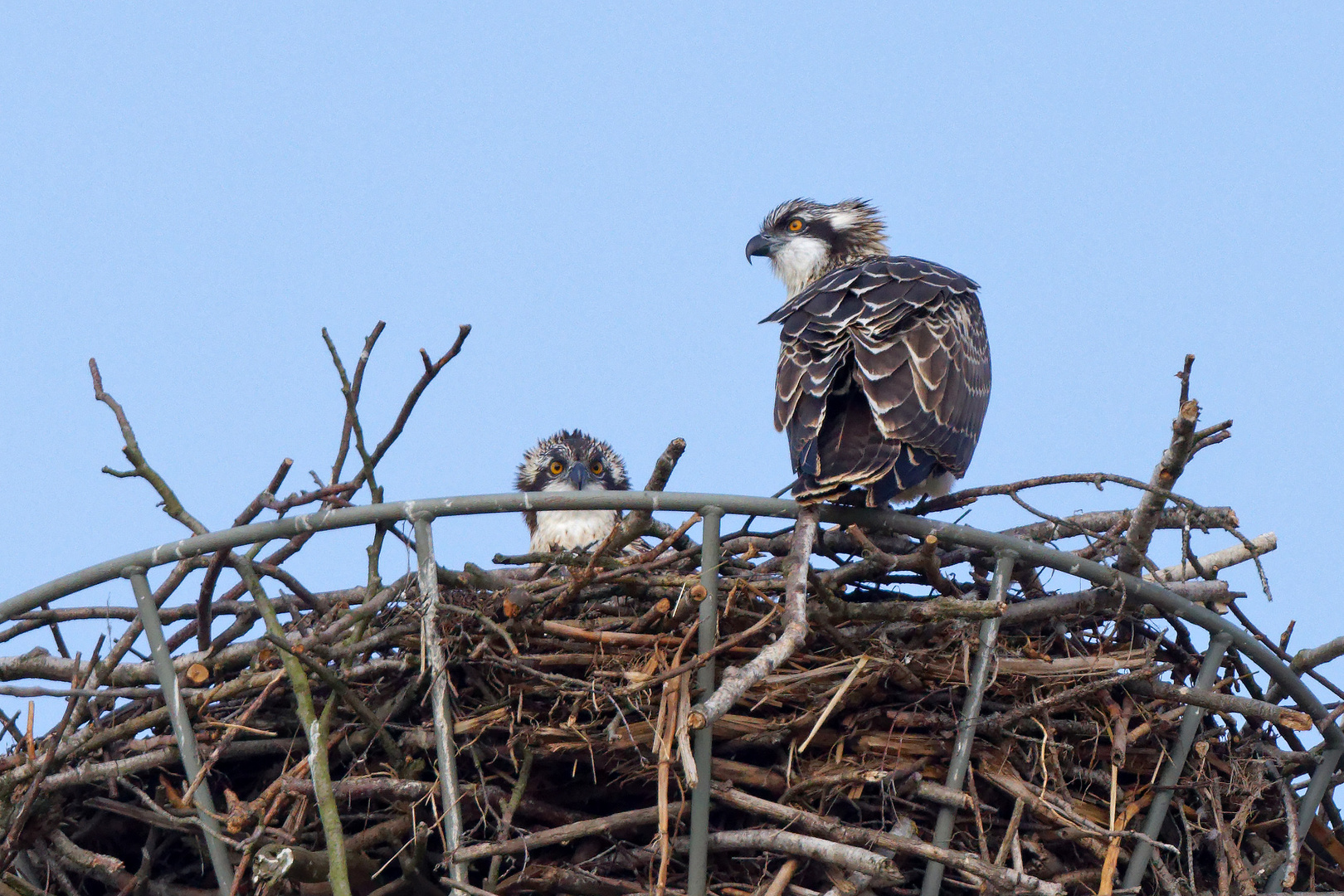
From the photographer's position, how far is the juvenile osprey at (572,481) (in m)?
7.57

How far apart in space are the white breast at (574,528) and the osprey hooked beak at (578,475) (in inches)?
5.7

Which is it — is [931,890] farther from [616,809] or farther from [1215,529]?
[1215,529]

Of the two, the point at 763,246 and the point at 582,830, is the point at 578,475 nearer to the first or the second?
the point at 763,246

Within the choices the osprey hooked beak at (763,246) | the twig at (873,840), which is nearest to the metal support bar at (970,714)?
the twig at (873,840)

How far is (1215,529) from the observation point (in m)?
5.70

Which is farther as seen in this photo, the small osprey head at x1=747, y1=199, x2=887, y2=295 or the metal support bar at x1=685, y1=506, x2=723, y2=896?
the small osprey head at x1=747, y1=199, x2=887, y2=295

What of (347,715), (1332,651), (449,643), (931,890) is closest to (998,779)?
(931,890)

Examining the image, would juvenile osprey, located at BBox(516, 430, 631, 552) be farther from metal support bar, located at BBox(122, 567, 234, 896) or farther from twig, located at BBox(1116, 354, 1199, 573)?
twig, located at BBox(1116, 354, 1199, 573)

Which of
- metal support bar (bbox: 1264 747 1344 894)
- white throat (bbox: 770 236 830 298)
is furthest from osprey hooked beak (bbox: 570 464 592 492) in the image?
metal support bar (bbox: 1264 747 1344 894)

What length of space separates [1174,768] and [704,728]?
1.94 meters

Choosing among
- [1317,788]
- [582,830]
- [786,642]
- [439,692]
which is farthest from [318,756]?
[1317,788]

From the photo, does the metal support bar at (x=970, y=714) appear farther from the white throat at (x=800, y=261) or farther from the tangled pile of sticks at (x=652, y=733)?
the white throat at (x=800, y=261)

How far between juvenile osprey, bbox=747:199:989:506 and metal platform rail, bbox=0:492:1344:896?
0.70 feet

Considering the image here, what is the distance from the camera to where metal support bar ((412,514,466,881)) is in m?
4.86
